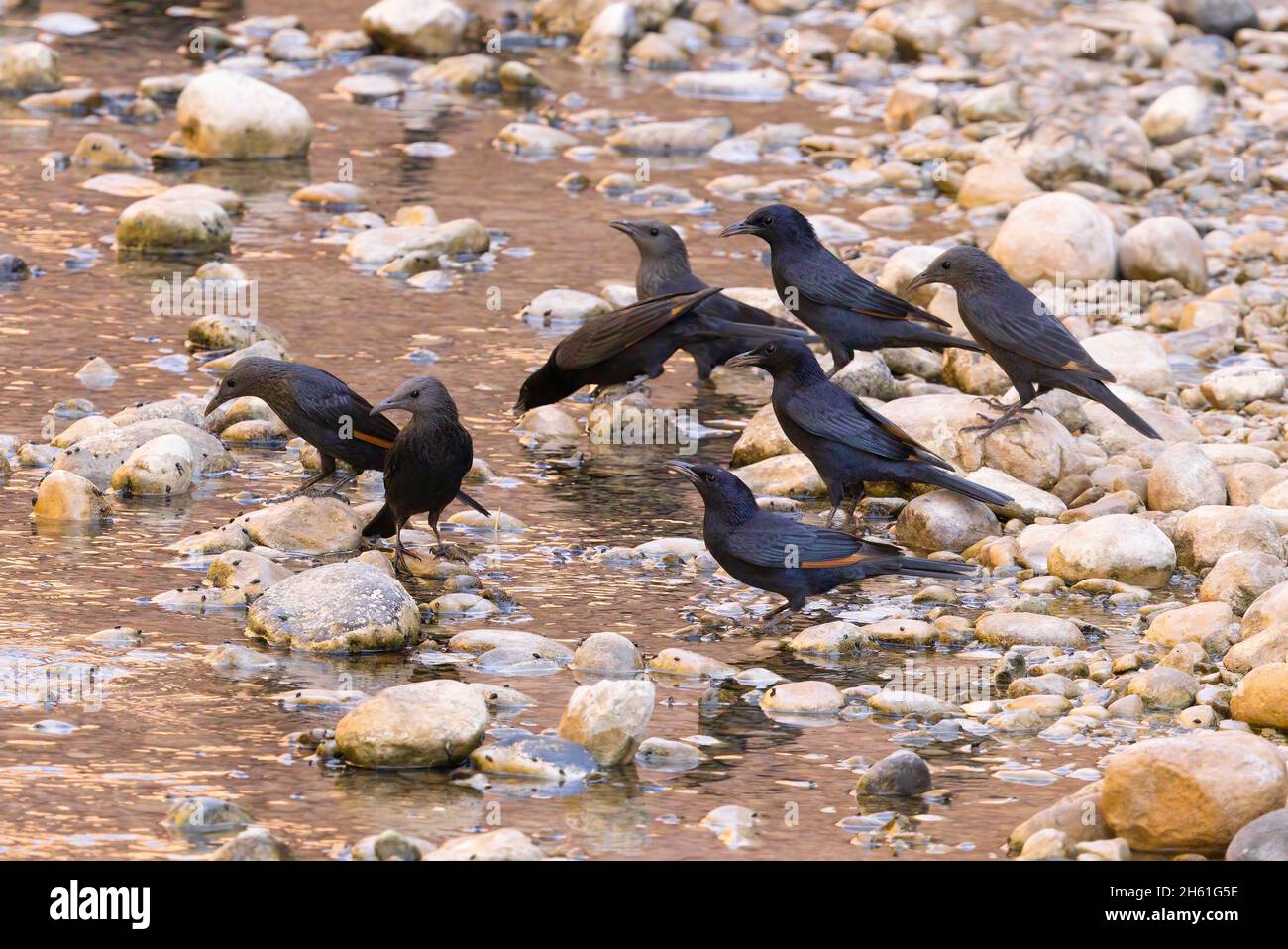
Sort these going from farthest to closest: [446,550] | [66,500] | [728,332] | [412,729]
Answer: [728,332]
[66,500]
[446,550]
[412,729]

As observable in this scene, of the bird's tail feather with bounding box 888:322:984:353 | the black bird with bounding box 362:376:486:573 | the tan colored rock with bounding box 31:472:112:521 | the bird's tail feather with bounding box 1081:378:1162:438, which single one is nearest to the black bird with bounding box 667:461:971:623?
the black bird with bounding box 362:376:486:573

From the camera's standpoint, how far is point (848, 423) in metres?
8.62

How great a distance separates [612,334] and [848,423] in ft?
6.29

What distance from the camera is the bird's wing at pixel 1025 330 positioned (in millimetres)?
9195

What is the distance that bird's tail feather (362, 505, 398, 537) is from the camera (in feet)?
27.1

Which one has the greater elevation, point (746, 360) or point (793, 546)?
point (746, 360)

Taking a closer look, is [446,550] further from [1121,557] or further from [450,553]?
[1121,557]

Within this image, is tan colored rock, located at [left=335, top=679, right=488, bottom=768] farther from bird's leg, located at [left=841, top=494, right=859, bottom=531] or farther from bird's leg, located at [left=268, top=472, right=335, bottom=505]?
bird's leg, located at [left=841, top=494, right=859, bottom=531]

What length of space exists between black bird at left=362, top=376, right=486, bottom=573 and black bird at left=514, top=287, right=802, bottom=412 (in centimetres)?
212

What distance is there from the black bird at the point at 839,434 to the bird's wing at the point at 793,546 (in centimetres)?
105

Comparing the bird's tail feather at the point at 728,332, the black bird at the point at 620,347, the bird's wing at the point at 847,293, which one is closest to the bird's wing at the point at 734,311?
the bird's tail feather at the point at 728,332

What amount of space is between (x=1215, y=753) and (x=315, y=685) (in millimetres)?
3069

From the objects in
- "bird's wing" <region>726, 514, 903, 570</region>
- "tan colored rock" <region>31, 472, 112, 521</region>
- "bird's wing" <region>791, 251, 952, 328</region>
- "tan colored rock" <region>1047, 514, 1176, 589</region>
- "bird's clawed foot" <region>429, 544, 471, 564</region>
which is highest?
"bird's wing" <region>791, 251, 952, 328</region>

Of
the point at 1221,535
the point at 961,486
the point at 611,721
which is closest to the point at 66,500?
the point at 611,721
